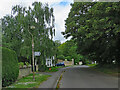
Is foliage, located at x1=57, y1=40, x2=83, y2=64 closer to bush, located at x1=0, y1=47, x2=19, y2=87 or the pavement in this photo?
the pavement

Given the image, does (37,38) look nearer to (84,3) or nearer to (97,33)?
(84,3)

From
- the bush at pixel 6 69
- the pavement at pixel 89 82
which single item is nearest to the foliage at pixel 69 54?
the pavement at pixel 89 82

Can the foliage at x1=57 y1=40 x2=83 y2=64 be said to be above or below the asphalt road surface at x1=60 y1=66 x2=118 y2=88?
above

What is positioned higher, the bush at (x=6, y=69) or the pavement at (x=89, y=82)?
the bush at (x=6, y=69)

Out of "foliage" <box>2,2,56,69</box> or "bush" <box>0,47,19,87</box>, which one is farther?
"foliage" <box>2,2,56,69</box>

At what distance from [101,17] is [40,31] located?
39.6 feet

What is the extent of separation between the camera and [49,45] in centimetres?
2503

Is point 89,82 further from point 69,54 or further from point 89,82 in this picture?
point 69,54

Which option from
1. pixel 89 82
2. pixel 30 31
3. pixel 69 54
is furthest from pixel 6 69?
pixel 69 54

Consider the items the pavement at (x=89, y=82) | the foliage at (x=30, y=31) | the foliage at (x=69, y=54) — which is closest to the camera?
the pavement at (x=89, y=82)

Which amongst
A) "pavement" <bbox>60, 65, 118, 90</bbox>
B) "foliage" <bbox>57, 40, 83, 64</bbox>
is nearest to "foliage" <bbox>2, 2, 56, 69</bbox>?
"pavement" <bbox>60, 65, 118, 90</bbox>

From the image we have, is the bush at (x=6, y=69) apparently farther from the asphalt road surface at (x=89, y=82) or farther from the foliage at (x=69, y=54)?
the foliage at (x=69, y=54)

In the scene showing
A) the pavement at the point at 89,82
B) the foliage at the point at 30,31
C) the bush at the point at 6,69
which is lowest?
the pavement at the point at 89,82

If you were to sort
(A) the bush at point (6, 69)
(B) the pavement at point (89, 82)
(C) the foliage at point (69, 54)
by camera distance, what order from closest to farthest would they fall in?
1. (A) the bush at point (6, 69)
2. (B) the pavement at point (89, 82)
3. (C) the foliage at point (69, 54)
